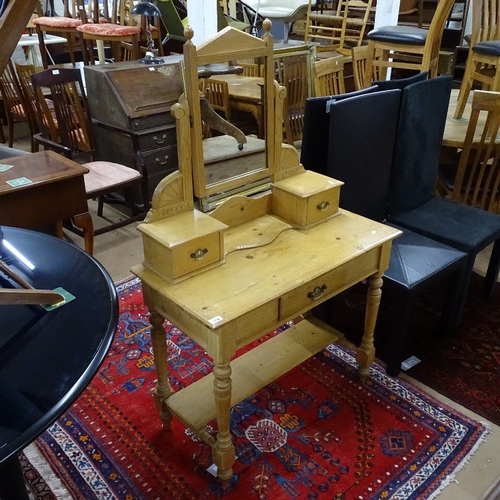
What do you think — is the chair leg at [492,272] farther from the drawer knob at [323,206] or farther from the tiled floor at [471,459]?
the drawer knob at [323,206]

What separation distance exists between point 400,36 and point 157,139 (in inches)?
66.5

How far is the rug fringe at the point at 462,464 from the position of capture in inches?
63.4

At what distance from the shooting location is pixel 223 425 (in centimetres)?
147

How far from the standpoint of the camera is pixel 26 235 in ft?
4.43

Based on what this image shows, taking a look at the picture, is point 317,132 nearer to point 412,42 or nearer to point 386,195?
point 386,195

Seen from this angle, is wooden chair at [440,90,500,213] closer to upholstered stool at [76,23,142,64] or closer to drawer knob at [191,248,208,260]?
drawer knob at [191,248,208,260]

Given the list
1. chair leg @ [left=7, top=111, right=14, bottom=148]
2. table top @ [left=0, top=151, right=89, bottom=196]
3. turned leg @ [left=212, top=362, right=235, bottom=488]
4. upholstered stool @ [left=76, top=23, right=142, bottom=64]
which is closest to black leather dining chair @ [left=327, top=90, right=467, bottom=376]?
turned leg @ [left=212, top=362, right=235, bottom=488]

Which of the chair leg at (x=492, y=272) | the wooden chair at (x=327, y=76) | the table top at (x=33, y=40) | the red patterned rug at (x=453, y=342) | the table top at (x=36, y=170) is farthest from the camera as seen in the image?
the table top at (x=33, y=40)

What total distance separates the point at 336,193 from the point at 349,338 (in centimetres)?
81

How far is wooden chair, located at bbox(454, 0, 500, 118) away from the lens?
2990 mm

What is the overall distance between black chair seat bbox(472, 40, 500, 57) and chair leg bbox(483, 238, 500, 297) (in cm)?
121

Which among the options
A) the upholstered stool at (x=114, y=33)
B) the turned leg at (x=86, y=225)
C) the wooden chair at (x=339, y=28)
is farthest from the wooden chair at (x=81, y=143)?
the wooden chair at (x=339, y=28)

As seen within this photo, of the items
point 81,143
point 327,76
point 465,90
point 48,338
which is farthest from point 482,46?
point 48,338

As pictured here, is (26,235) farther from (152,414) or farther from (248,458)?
(248,458)
